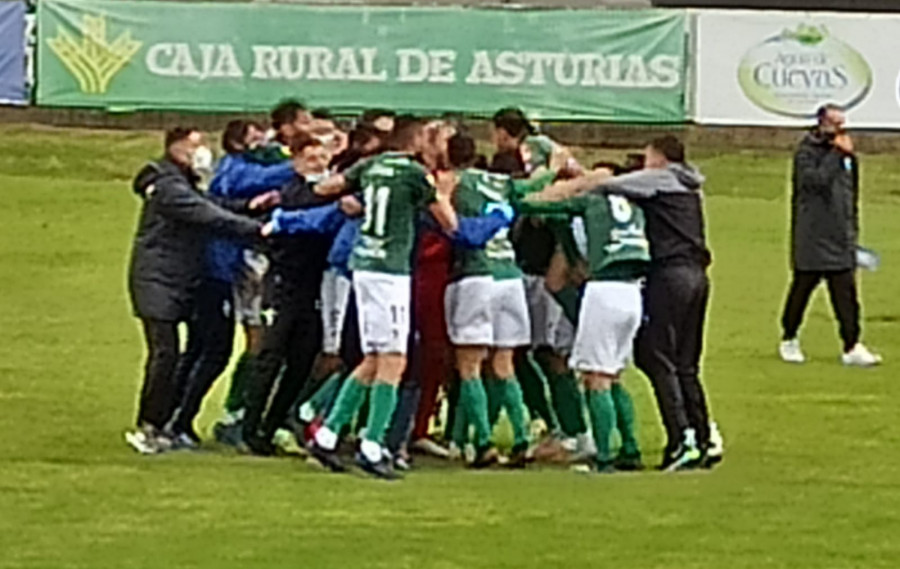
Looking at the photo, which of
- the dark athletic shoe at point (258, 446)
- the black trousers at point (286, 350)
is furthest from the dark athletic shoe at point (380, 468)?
the dark athletic shoe at point (258, 446)

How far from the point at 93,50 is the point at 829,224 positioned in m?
13.7

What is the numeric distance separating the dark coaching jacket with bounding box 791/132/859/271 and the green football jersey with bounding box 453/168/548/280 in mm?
5686

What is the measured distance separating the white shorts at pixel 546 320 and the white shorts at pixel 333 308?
1.15 metres

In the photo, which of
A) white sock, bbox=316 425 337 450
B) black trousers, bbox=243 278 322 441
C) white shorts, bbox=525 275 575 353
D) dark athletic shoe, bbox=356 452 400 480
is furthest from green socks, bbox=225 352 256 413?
white shorts, bbox=525 275 575 353

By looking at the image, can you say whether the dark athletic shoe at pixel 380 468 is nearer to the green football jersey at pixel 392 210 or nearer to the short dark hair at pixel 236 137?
the green football jersey at pixel 392 210

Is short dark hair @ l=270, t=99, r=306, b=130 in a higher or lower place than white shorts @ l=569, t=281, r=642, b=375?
higher

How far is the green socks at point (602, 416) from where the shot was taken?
15586mm

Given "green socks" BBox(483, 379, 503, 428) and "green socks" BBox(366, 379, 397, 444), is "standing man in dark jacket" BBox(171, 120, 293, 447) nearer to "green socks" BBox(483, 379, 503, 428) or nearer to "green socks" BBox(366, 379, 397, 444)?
"green socks" BBox(366, 379, 397, 444)

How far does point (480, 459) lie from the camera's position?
1614cm

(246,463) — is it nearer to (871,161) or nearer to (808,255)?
(808,255)

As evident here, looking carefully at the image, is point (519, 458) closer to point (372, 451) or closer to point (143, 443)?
point (372, 451)

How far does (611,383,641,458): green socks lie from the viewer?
1571 centimetres

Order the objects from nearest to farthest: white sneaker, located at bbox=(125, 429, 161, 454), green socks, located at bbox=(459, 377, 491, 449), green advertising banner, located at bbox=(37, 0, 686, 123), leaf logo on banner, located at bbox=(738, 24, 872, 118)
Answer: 1. green socks, located at bbox=(459, 377, 491, 449)
2. white sneaker, located at bbox=(125, 429, 161, 454)
3. green advertising banner, located at bbox=(37, 0, 686, 123)
4. leaf logo on banner, located at bbox=(738, 24, 872, 118)

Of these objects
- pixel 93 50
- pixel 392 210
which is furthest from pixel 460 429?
pixel 93 50
